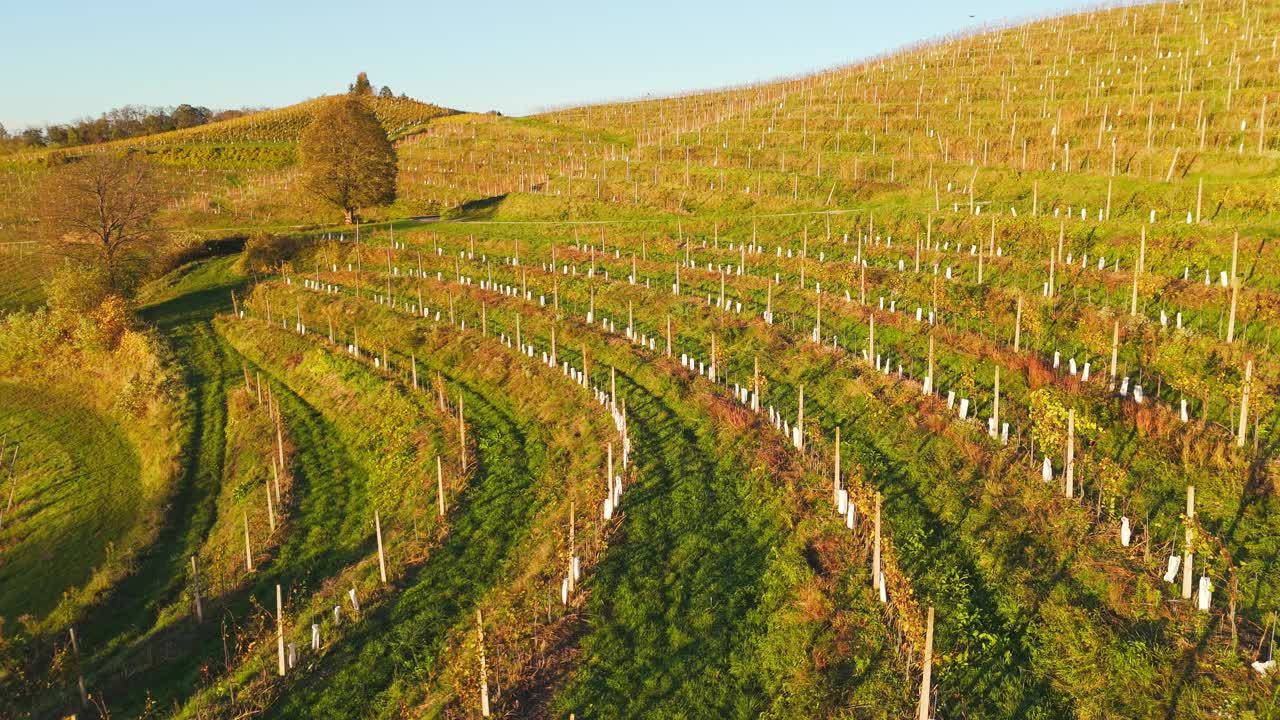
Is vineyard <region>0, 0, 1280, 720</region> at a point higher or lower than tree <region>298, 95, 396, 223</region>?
lower

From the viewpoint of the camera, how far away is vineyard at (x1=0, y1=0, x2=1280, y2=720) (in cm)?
1748

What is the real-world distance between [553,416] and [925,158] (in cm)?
5113

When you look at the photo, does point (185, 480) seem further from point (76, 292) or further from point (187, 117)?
point (187, 117)

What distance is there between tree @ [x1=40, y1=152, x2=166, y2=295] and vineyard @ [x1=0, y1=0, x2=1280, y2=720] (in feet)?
15.1

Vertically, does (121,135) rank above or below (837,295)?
above

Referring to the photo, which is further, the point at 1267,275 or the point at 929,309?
the point at 929,309

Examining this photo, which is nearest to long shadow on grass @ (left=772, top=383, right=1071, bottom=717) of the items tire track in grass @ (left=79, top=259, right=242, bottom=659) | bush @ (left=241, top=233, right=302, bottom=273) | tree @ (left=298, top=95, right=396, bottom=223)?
tire track in grass @ (left=79, top=259, right=242, bottom=659)

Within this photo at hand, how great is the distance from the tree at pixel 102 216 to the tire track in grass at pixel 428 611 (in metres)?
39.3

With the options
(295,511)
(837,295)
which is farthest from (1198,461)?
(295,511)

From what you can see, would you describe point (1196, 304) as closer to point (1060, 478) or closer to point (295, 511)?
point (1060, 478)

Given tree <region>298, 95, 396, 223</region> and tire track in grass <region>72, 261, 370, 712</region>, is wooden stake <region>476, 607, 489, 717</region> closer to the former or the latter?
tire track in grass <region>72, 261, 370, 712</region>

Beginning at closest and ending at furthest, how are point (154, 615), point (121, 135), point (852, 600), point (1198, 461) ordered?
point (852, 600) < point (154, 615) < point (1198, 461) < point (121, 135)

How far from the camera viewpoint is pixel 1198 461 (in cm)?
2427

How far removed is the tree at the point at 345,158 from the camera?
68875 millimetres
